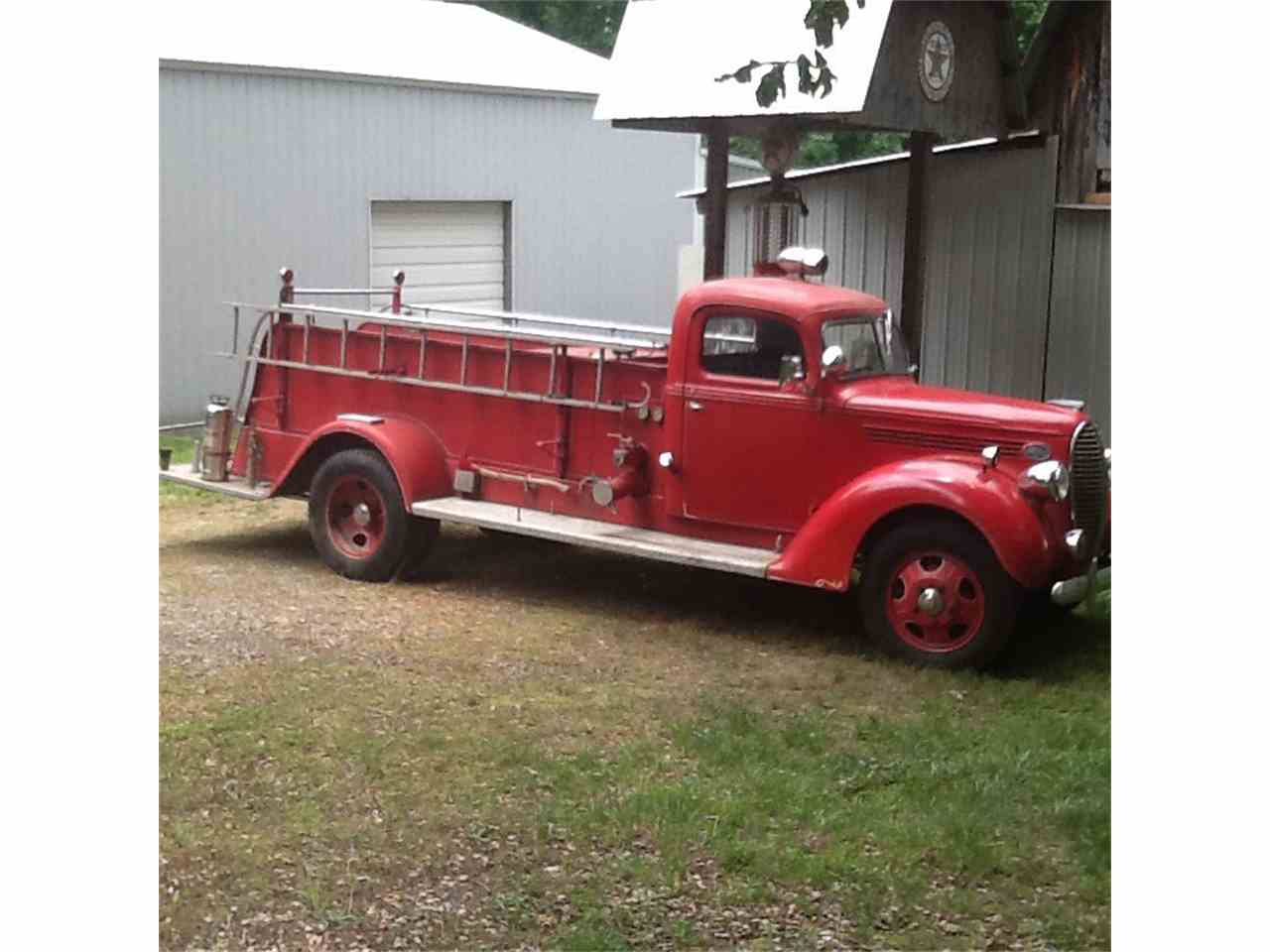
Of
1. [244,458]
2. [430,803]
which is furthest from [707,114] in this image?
[430,803]

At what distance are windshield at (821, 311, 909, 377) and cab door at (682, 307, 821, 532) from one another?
15cm

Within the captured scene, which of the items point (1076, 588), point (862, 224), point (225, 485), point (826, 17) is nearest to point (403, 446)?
point (225, 485)

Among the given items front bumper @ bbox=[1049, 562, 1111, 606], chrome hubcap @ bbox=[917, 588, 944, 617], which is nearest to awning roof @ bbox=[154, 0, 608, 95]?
chrome hubcap @ bbox=[917, 588, 944, 617]

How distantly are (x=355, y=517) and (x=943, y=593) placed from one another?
2753 mm

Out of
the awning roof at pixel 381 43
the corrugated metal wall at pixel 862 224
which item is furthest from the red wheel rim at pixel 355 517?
the awning roof at pixel 381 43

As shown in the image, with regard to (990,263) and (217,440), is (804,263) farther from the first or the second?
(217,440)

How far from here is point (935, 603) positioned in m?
6.08

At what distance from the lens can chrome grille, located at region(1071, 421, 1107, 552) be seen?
6082 mm

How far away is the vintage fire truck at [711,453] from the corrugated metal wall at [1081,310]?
7.69 ft

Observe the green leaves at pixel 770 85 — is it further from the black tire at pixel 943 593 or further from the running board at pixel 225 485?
the running board at pixel 225 485

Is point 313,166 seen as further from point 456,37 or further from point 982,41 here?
point 982,41

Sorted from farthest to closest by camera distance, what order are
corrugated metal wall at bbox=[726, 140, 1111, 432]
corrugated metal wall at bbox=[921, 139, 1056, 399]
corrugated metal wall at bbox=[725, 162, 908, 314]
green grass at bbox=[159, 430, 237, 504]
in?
corrugated metal wall at bbox=[725, 162, 908, 314], corrugated metal wall at bbox=[921, 139, 1056, 399], corrugated metal wall at bbox=[726, 140, 1111, 432], green grass at bbox=[159, 430, 237, 504]

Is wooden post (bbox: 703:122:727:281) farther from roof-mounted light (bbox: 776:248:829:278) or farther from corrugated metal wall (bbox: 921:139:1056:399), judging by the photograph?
roof-mounted light (bbox: 776:248:829:278)

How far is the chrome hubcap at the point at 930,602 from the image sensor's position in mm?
6078
